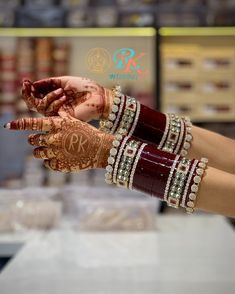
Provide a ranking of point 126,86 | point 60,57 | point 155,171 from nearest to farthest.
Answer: point 155,171
point 126,86
point 60,57

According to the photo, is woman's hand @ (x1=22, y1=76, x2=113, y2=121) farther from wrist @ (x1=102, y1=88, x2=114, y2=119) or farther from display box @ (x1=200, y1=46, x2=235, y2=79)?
display box @ (x1=200, y1=46, x2=235, y2=79)

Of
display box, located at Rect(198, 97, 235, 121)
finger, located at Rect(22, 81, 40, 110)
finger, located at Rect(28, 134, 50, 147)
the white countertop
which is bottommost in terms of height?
the white countertop

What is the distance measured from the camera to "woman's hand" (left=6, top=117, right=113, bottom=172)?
2.40 feet

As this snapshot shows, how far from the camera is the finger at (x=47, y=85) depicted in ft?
2.66

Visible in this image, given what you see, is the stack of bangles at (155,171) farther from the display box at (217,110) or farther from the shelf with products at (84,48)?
the display box at (217,110)

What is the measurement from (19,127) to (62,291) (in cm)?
53

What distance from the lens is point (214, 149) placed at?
0.87 meters

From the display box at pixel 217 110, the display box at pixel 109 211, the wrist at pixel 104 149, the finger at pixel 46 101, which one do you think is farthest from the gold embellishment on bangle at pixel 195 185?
the display box at pixel 217 110

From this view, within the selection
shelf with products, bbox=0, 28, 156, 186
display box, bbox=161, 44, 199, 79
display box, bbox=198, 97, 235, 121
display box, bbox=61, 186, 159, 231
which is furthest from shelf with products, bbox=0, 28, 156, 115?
display box, bbox=198, 97, 235, 121

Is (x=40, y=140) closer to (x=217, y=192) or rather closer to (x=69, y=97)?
(x=69, y=97)

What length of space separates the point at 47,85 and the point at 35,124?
0.11m

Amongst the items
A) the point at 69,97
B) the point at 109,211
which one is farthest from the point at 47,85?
the point at 109,211

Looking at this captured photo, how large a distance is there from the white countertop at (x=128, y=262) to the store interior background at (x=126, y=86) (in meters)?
0.09

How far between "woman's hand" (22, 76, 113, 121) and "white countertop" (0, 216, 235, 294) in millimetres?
474
